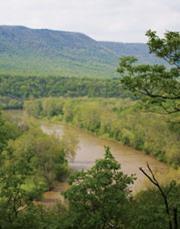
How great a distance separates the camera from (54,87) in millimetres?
121625

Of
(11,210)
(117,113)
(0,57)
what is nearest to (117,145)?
(117,113)

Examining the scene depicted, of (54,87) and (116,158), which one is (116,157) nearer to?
(116,158)

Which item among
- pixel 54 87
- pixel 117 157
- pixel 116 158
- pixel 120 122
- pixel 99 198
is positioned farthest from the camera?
pixel 54 87

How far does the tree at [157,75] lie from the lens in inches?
436

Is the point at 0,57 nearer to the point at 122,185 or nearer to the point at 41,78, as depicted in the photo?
the point at 41,78

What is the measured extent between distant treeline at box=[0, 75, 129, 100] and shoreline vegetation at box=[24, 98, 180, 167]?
75.7 ft

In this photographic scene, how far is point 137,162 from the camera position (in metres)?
48.4

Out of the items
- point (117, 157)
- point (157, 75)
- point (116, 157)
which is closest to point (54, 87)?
point (117, 157)

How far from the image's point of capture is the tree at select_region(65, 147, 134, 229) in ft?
39.3

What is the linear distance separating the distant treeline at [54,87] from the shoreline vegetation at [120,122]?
2306 centimetres

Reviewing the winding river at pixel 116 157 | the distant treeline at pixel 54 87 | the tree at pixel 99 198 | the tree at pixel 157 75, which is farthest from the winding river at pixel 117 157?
the distant treeline at pixel 54 87

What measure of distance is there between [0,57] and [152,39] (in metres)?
187

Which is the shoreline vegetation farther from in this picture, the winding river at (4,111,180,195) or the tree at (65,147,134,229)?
the tree at (65,147,134,229)

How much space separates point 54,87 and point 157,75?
111m
